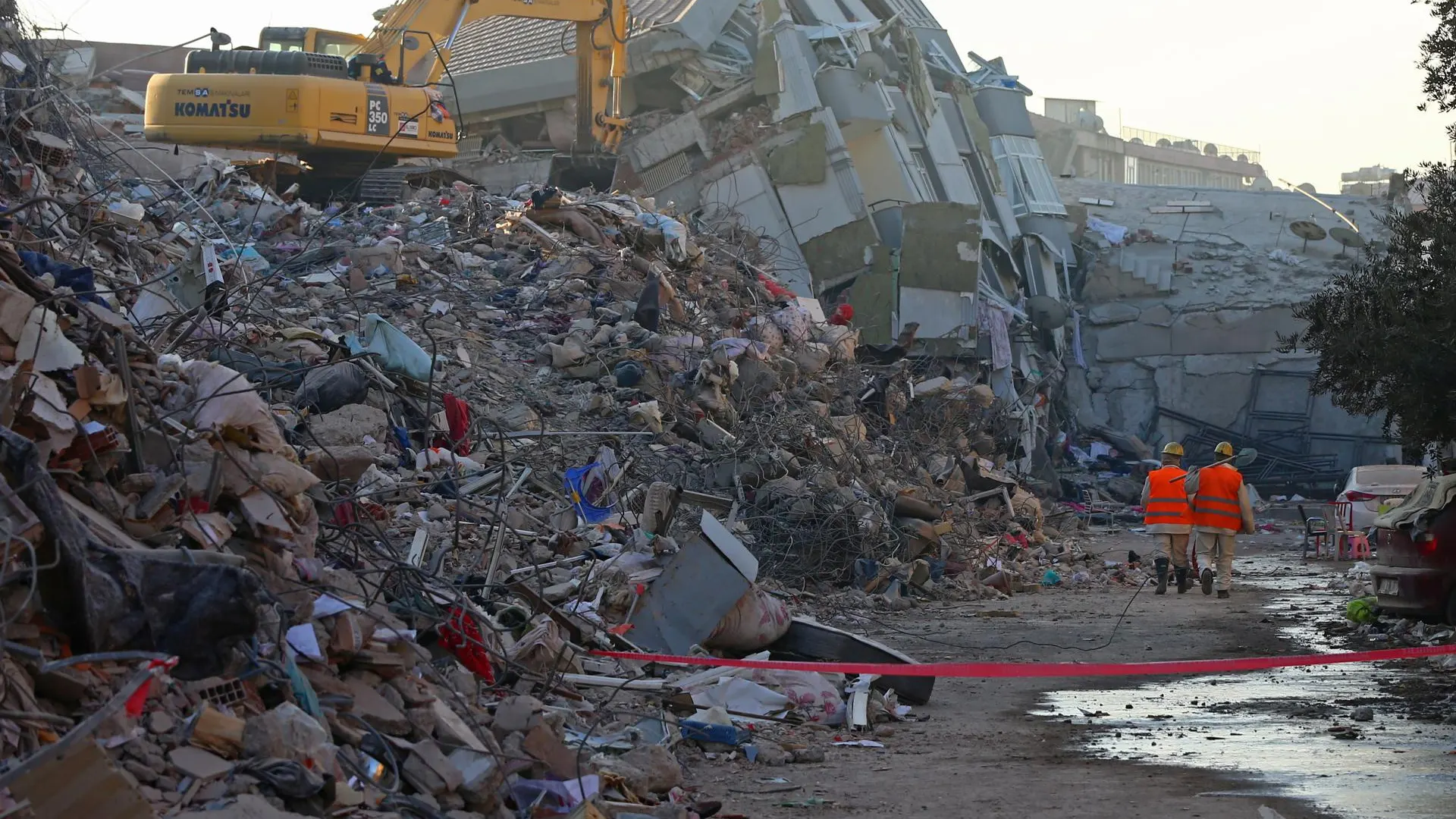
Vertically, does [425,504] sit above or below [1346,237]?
below

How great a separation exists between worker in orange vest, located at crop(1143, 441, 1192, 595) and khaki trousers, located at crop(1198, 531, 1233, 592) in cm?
15

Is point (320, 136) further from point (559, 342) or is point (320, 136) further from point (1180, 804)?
point (1180, 804)

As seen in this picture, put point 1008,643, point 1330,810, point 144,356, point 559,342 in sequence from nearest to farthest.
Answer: point 1330,810
point 144,356
point 1008,643
point 559,342

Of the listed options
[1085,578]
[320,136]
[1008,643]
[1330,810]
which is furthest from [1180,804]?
[320,136]

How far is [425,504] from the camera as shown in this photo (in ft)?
29.5

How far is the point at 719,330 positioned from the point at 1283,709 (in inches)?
339

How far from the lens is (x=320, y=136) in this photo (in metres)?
15.9

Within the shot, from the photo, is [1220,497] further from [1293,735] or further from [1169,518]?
[1293,735]

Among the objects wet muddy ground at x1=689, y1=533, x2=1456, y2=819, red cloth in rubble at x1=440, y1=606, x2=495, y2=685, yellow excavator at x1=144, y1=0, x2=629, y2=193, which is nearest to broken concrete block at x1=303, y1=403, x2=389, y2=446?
red cloth in rubble at x1=440, y1=606, x2=495, y2=685

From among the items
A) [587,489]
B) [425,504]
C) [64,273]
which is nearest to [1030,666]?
[425,504]

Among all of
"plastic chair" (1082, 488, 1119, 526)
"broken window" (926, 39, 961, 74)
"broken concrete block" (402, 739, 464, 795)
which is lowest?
"plastic chair" (1082, 488, 1119, 526)

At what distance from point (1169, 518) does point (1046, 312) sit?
1380cm

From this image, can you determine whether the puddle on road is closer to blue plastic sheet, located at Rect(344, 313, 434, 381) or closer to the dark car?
the dark car

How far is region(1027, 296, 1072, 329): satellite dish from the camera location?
1020 inches
